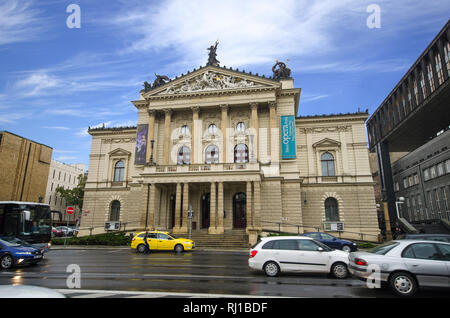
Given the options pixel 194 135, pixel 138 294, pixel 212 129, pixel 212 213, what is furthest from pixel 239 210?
pixel 138 294

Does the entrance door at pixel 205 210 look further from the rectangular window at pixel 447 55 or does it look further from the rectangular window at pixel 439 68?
the rectangular window at pixel 447 55

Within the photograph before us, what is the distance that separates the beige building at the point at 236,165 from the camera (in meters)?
29.0

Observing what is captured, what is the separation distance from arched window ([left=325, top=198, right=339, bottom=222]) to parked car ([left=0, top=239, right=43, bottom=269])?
91.1ft

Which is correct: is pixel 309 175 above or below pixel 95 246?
above

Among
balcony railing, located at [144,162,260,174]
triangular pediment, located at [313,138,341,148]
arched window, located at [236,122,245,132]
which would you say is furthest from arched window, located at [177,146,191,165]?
triangular pediment, located at [313,138,341,148]

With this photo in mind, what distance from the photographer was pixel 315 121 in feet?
112

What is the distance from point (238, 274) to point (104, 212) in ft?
97.4

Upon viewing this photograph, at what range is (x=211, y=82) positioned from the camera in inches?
1341

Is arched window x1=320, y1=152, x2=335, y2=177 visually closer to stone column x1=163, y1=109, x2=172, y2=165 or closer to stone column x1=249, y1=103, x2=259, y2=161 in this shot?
stone column x1=249, y1=103, x2=259, y2=161

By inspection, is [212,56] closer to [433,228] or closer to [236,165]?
[236,165]

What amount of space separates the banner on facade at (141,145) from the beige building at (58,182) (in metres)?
38.3

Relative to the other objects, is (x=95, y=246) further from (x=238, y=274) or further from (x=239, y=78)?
(x=239, y=78)

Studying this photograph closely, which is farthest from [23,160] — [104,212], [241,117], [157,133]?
[241,117]
